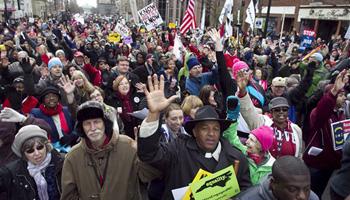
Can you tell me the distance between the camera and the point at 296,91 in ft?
16.8

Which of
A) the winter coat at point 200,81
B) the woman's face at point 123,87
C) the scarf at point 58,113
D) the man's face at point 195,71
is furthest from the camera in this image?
the man's face at point 195,71

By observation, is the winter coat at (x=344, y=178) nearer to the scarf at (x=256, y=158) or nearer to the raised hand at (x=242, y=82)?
the scarf at (x=256, y=158)

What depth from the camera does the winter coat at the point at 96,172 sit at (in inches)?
104

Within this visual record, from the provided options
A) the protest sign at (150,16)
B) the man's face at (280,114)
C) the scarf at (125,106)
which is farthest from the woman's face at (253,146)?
the protest sign at (150,16)

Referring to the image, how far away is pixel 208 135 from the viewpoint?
7.98 ft

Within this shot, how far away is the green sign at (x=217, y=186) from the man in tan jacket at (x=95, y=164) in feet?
1.91

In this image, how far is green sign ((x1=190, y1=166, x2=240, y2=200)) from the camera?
7.45 feet

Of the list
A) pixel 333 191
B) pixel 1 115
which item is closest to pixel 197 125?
pixel 333 191

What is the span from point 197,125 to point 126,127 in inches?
122

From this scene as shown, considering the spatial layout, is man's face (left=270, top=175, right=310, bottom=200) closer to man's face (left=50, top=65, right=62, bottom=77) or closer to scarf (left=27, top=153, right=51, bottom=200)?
scarf (left=27, top=153, right=51, bottom=200)

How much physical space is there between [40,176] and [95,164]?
632 millimetres

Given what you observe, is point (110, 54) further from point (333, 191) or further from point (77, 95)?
point (333, 191)

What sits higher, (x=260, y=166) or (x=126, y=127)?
(x=260, y=166)

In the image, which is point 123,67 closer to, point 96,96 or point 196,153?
point 96,96
